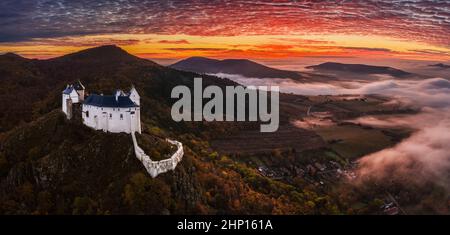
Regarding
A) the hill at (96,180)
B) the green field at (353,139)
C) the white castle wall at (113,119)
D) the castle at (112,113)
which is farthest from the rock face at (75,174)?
the green field at (353,139)

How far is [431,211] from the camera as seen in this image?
4744 inches

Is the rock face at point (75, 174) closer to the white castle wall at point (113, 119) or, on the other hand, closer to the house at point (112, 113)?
the white castle wall at point (113, 119)

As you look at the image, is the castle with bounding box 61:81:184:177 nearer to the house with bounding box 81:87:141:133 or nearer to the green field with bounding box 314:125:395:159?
the house with bounding box 81:87:141:133

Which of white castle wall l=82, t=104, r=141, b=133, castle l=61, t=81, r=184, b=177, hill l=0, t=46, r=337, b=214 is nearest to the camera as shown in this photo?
hill l=0, t=46, r=337, b=214

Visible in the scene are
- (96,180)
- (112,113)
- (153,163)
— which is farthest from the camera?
(112,113)

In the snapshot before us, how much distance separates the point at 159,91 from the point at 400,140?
96.4 meters

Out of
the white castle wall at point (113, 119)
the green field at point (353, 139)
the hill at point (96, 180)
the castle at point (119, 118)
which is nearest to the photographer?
the hill at point (96, 180)

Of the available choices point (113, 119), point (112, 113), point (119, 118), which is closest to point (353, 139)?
point (119, 118)

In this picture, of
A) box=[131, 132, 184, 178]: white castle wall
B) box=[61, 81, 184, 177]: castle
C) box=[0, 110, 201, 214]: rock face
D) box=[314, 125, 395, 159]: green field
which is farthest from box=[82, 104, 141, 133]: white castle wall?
box=[314, 125, 395, 159]: green field

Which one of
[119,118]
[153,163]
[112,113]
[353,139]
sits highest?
[112,113]

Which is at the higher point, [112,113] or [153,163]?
[112,113]

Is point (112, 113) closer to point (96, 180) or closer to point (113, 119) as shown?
point (113, 119)

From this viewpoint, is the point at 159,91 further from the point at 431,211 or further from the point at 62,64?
the point at 431,211

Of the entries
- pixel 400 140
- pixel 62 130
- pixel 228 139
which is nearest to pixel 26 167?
pixel 62 130
